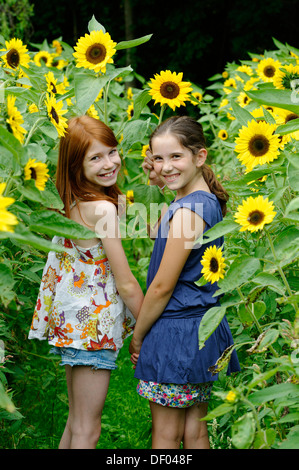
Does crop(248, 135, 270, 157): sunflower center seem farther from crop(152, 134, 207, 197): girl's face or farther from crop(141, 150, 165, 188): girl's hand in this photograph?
crop(141, 150, 165, 188): girl's hand

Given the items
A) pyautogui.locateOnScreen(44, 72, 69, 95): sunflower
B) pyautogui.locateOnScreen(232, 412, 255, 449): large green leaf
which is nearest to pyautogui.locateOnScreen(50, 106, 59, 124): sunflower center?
pyautogui.locateOnScreen(44, 72, 69, 95): sunflower

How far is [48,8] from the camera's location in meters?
11.4

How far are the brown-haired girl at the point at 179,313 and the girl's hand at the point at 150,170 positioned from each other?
22 centimetres

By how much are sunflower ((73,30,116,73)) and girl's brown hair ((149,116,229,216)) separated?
307 millimetres

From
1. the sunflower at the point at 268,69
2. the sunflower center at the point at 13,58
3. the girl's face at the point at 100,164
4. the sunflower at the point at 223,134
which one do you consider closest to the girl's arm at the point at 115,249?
the girl's face at the point at 100,164

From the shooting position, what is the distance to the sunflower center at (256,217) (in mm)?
1628

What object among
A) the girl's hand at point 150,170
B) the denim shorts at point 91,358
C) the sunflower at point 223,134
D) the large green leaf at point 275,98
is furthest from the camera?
the sunflower at point 223,134

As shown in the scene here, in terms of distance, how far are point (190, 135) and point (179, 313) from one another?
653mm

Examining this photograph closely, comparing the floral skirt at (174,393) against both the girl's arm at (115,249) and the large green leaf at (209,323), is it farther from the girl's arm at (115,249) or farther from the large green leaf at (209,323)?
the large green leaf at (209,323)

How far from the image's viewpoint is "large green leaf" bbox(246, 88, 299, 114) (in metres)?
1.63

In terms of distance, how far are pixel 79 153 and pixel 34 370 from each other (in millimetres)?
1402

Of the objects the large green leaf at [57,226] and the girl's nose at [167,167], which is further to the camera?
the girl's nose at [167,167]
